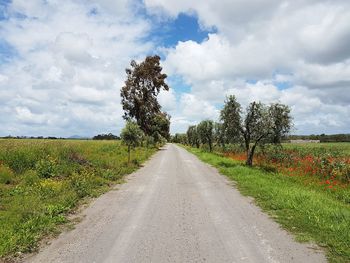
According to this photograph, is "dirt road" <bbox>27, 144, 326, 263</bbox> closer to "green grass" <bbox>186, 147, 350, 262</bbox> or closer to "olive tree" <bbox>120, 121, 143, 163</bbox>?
"green grass" <bbox>186, 147, 350, 262</bbox>

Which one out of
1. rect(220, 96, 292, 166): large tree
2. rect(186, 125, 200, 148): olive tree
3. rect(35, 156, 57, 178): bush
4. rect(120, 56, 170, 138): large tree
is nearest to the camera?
rect(35, 156, 57, 178): bush

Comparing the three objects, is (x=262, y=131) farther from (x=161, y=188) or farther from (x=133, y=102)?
(x=133, y=102)

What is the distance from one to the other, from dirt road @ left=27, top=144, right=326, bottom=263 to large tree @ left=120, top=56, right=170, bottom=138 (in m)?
47.9

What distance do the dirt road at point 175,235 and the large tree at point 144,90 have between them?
157 feet

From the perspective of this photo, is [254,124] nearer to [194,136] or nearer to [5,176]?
[5,176]

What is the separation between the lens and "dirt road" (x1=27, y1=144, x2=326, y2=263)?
21.1ft

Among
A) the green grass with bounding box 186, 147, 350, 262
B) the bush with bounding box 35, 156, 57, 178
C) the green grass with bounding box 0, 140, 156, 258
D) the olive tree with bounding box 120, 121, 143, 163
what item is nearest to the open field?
the olive tree with bounding box 120, 121, 143, 163

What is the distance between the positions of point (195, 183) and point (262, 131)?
42.4ft

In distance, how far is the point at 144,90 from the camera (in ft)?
200

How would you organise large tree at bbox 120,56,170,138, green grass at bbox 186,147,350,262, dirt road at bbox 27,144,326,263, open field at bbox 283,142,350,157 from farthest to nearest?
large tree at bbox 120,56,170,138 → open field at bbox 283,142,350,157 → green grass at bbox 186,147,350,262 → dirt road at bbox 27,144,326,263

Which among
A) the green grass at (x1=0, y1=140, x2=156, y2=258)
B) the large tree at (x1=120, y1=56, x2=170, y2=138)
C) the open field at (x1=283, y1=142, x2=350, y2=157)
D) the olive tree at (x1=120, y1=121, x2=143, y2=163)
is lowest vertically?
the green grass at (x1=0, y1=140, x2=156, y2=258)

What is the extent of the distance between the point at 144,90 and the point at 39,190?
4901cm

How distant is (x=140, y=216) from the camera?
9703mm

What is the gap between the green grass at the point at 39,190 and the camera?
7918mm
